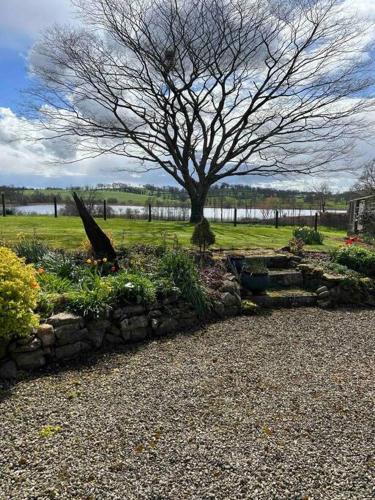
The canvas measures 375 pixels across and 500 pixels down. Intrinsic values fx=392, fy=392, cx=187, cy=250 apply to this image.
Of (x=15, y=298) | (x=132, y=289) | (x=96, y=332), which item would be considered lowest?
(x=96, y=332)

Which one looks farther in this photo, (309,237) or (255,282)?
(309,237)

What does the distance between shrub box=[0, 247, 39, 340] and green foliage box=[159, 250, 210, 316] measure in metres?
2.09

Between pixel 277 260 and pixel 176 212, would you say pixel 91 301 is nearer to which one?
pixel 277 260

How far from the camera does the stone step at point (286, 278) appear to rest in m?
7.24

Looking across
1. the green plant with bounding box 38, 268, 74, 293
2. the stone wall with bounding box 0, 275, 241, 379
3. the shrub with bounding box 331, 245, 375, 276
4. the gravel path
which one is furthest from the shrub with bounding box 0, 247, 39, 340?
the shrub with bounding box 331, 245, 375, 276

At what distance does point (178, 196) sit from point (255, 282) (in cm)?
1771

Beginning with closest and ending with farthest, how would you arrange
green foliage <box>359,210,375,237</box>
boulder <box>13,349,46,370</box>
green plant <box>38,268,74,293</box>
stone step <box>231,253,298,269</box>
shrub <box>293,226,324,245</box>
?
boulder <box>13,349,46,370</box>
green plant <box>38,268,74,293</box>
stone step <box>231,253,298,269</box>
shrub <box>293,226,324,245</box>
green foliage <box>359,210,375,237</box>

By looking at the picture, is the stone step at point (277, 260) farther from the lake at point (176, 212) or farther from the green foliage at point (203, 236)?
the lake at point (176, 212)

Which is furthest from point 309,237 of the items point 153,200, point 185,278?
point 153,200

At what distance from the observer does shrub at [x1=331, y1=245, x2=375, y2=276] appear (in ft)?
25.0

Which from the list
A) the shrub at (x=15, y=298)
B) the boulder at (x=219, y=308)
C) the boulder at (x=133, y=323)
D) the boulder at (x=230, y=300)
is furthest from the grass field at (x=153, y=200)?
the shrub at (x=15, y=298)

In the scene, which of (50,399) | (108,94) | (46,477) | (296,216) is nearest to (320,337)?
(50,399)

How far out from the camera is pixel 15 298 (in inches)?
147

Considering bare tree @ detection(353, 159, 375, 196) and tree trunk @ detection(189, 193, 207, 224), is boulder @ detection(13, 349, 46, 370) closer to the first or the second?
tree trunk @ detection(189, 193, 207, 224)
